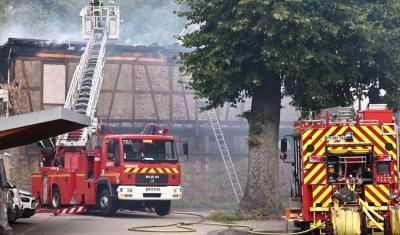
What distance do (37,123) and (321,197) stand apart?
5628 mm

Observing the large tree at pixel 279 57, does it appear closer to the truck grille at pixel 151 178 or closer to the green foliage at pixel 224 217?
the green foliage at pixel 224 217

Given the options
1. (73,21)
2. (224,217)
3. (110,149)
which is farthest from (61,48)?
(73,21)

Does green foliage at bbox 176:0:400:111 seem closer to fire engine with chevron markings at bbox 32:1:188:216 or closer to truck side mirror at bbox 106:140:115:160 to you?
fire engine with chevron markings at bbox 32:1:188:216

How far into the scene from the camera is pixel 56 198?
994 inches

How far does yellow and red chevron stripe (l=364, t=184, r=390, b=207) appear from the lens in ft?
50.5

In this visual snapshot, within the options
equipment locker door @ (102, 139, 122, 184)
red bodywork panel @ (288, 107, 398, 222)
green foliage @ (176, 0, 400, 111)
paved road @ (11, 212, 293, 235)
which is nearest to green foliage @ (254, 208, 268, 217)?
paved road @ (11, 212, 293, 235)

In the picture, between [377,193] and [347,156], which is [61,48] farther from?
[377,193]

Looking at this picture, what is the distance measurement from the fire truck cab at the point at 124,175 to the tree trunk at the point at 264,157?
2069mm

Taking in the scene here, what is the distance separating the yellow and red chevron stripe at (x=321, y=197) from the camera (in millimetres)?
15547

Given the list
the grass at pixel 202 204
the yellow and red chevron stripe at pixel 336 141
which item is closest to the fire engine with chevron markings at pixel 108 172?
the grass at pixel 202 204

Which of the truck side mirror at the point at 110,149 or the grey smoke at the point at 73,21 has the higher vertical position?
the grey smoke at the point at 73,21

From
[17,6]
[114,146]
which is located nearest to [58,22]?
[17,6]

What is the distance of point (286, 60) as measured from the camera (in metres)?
21.0

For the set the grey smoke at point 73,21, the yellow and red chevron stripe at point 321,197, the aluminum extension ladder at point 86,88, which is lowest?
the yellow and red chevron stripe at point 321,197
